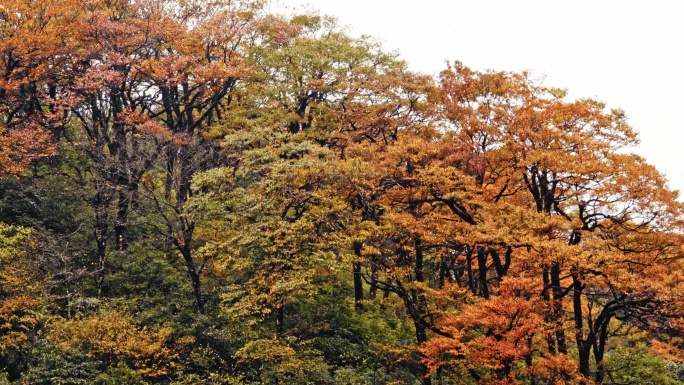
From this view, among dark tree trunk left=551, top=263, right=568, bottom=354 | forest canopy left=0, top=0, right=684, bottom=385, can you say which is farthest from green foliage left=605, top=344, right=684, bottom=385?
dark tree trunk left=551, top=263, right=568, bottom=354

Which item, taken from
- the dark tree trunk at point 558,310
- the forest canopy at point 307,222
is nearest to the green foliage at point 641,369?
the forest canopy at point 307,222

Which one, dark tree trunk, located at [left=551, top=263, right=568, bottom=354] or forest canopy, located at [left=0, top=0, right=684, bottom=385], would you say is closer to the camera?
forest canopy, located at [left=0, top=0, right=684, bottom=385]

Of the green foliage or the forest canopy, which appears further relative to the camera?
the green foliage

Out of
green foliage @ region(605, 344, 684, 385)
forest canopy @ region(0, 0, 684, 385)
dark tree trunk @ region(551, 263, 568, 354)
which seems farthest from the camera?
green foliage @ region(605, 344, 684, 385)

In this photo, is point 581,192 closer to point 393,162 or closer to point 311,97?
point 393,162

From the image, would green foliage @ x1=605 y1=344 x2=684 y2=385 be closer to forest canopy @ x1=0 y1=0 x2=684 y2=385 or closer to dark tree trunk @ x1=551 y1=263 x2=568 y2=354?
forest canopy @ x1=0 y1=0 x2=684 y2=385

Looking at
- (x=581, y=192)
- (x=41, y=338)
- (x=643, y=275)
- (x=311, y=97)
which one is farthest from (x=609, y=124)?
(x=41, y=338)

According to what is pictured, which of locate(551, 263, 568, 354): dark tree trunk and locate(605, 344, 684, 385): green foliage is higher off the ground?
locate(551, 263, 568, 354): dark tree trunk

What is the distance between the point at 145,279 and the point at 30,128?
8.01 meters

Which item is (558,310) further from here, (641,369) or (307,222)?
(307,222)

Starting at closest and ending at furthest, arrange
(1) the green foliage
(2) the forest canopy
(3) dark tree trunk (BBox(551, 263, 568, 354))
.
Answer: (2) the forest canopy, (3) dark tree trunk (BBox(551, 263, 568, 354)), (1) the green foliage

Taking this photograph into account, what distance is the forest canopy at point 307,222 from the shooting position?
693 inches

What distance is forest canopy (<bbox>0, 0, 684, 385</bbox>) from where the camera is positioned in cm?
1761

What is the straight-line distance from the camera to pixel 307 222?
18.8 m
